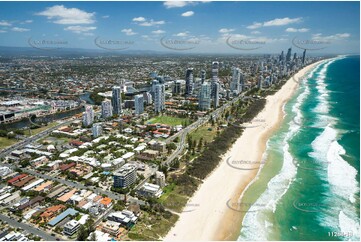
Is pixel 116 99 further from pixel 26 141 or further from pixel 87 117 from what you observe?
pixel 26 141

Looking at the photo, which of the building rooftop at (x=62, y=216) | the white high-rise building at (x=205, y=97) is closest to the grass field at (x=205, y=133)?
the white high-rise building at (x=205, y=97)

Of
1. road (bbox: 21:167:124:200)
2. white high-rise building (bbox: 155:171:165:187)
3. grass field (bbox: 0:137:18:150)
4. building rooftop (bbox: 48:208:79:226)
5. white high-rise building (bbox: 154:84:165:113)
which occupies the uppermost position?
white high-rise building (bbox: 154:84:165:113)

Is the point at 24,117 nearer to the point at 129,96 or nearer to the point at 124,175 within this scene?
the point at 129,96

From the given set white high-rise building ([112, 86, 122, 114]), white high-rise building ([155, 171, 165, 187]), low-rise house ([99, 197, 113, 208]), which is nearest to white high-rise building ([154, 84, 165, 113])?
white high-rise building ([112, 86, 122, 114])

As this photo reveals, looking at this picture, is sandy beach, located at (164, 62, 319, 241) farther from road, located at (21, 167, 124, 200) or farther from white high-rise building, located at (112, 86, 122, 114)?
white high-rise building, located at (112, 86, 122, 114)

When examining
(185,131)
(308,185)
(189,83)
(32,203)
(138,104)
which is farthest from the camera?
(189,83)

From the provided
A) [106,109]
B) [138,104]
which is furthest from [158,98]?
[106,109]

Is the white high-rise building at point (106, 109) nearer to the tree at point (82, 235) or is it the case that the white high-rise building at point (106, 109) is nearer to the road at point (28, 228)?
the road at point (28, 228)
